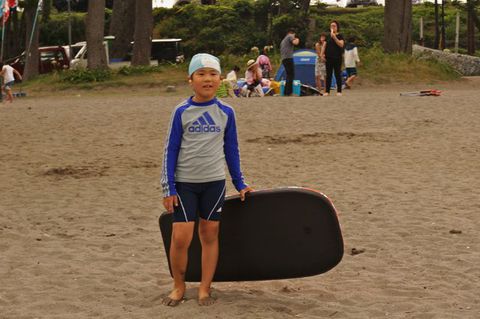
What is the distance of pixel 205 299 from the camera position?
5.70 meters

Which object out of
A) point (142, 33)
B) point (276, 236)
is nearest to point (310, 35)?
point (142, 33)

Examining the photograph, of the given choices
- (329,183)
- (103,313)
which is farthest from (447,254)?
(329,183)

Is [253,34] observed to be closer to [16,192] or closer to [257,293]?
[16,192]

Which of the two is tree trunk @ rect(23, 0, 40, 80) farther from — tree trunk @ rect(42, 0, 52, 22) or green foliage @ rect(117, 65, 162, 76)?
tree trunk @ rect(42, 0, 52, 22)

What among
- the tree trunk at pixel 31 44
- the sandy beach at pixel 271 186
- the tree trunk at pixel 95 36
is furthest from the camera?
the tree trunk at pixel 31 44

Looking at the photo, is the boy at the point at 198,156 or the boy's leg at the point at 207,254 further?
the boy's leg at the point at 207,254

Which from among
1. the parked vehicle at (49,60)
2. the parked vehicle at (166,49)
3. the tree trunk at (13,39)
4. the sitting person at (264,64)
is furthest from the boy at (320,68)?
the tree trunk at (13,39)

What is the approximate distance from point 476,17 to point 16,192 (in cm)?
4345

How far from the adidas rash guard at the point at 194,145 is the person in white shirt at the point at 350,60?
21.3 metres

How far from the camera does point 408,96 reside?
22.8 meters

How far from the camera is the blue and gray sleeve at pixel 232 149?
5684mm

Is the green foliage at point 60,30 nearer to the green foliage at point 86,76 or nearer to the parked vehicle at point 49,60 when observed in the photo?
the parked vehicle at point 49,60

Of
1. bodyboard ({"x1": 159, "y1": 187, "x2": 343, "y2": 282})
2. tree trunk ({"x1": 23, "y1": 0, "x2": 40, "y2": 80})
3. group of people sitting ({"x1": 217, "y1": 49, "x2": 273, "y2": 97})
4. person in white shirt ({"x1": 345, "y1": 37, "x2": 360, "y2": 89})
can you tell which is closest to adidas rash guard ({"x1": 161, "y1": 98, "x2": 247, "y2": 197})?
bodyboard ({"x1": 159, "y1": 187, "x2": 343, "y2": 282})

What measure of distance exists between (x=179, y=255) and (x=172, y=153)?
607 mm
